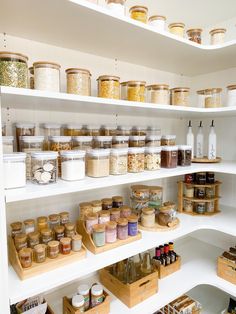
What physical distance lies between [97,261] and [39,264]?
0.26 meters

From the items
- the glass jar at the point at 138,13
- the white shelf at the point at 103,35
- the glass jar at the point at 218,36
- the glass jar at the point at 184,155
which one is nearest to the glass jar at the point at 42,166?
the white shelf at the point at 103,35

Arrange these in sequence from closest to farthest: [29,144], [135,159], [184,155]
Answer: [29,144] → [135,159] → [184,155]

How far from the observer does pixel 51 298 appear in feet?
4.79

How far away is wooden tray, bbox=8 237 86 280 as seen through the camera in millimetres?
985

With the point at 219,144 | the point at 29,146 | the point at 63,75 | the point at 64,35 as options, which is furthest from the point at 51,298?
the point at 219,144

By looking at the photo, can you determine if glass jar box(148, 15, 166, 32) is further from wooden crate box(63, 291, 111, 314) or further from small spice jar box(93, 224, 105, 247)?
wooden crate box(63, 291, 111, 314)

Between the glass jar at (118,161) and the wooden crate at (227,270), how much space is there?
98 cm

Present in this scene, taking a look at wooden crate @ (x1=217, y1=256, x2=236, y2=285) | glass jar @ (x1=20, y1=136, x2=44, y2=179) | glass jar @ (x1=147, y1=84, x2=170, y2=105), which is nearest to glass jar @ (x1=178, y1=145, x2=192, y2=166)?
glass jar @ (x1=147, y1=84, x2=170, y2=105)

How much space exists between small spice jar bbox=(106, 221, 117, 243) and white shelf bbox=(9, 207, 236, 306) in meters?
0.05

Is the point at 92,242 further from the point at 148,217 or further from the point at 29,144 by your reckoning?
the point at 29,144

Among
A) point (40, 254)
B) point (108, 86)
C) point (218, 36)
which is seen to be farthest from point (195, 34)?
point (40, 254)

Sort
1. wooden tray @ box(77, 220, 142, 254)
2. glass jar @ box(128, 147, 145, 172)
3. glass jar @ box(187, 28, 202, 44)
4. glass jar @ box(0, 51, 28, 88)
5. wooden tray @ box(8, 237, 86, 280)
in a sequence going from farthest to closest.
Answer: glass jar @ box(187, 28, 202, 44), glass jar @ box(128, 147, 145, 172), wooden tray @ box(77, 220, 142, 254), wooden tray @ box(8, 237, 86, 280), glass jar @ box(0, 51, 28, 88)

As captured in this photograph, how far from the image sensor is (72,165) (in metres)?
1.08

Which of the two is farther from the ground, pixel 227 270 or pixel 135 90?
pixel 135 90
